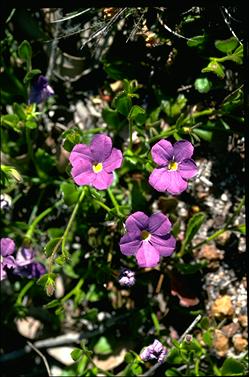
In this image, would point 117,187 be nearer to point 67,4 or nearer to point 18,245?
point 18,245

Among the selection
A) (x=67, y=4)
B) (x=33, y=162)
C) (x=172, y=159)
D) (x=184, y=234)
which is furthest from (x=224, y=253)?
(x=67, y=4)

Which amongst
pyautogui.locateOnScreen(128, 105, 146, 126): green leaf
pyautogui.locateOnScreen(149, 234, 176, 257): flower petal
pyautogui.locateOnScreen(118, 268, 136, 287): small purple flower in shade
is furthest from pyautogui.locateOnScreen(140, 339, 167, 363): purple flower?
pyautogui.locateOnScreen(128, 105, 146, 126): green leaf

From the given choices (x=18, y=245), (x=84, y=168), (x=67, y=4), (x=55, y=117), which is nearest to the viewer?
(x=84, y=168)

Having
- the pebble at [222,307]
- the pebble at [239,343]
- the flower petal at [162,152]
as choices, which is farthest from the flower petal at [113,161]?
the pebble at [239,343]

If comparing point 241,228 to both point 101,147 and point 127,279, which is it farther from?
point 101,147

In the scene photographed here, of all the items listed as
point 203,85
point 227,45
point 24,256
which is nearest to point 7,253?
point 24,256

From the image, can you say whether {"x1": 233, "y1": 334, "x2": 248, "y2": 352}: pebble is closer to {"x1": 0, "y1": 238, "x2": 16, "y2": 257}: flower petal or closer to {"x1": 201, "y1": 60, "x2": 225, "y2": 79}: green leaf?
{"x1": 0, "y1": 238, "x2": 16, "y2": 257}: flower petal

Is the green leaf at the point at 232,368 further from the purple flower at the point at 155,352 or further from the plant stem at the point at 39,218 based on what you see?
the plant stem at the point at 39,218
